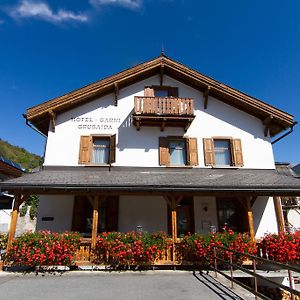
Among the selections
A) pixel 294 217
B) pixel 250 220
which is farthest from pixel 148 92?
pixel 294 217

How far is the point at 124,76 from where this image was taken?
13.3 meters

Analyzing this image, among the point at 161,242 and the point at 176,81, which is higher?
the point at 176,81

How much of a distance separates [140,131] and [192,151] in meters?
2.81

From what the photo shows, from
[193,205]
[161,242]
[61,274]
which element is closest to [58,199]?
[61,274]

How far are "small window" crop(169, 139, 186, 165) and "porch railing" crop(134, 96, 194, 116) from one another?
160 centimetres

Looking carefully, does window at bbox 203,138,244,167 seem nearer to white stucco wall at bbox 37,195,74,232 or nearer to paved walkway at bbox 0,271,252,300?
paved walkway at bbox 0,271,252,300

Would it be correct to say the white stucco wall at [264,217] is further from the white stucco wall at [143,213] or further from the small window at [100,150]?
the small window at [100,150]

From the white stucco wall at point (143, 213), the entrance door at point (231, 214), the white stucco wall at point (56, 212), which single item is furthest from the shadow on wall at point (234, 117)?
the white stucco wall at point (56, 212)

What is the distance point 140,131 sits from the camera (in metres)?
13.0

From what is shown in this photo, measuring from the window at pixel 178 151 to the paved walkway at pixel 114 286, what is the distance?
5.45 metres

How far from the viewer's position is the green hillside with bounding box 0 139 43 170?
6073cm

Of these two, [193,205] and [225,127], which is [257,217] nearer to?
[193,205]

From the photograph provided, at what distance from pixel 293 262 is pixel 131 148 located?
319 inches

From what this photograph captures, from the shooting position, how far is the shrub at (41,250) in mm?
8383
